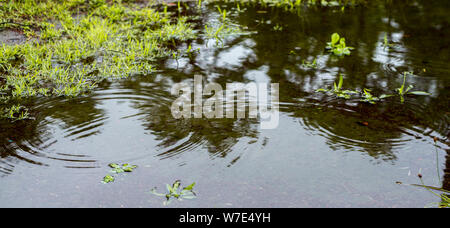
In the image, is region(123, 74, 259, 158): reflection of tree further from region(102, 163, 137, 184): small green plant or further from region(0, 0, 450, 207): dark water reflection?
region(102, 163, 137, 184): small green plant

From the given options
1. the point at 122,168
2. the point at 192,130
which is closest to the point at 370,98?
the point at 192,130

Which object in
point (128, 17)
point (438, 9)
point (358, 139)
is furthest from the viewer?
point (438, 9)

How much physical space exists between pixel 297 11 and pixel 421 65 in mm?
2809

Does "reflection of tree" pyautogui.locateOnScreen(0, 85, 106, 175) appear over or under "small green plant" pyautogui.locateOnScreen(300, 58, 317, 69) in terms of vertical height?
under

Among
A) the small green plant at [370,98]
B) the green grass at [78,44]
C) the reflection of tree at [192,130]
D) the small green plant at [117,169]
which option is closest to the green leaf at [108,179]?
the small green plant at [117,169]

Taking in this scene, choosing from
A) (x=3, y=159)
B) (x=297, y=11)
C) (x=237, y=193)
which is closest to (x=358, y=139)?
(x=237, y=193)

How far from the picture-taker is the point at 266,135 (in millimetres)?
2953

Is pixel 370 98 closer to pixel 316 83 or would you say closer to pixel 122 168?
pixel 316 83

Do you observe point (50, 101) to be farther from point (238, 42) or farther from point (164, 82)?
point (238, 42)

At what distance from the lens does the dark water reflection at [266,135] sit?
2.41m

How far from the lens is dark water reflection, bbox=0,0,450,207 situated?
2.41 metres

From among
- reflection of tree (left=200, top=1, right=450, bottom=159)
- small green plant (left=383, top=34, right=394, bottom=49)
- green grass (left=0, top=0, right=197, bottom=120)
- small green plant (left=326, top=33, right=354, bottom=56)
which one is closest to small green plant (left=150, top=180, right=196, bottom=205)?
reflection of tree (left=200, top=1, right=450, bottom=159)

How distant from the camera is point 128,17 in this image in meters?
5.97

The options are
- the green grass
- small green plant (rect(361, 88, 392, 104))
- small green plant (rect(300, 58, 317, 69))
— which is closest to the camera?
small green plant (rect(361, 88, 392, 104))
